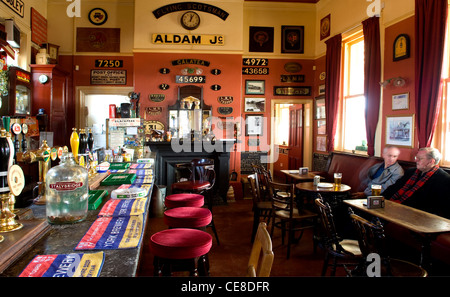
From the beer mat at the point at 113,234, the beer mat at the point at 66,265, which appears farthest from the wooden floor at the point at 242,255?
the beer mat at the point at 66,265

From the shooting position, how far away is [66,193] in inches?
56.0

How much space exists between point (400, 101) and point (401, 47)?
859 millimetres

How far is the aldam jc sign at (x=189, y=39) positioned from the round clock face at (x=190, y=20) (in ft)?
0.71

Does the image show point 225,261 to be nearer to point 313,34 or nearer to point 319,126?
point 319,126

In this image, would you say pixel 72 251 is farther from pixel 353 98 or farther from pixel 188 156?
pixel 353 98

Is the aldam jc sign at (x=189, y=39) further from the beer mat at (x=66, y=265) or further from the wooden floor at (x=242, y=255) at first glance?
the beer mat at (x=66, y=265)

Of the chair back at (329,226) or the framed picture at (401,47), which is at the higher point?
the framed picture at (401,47)

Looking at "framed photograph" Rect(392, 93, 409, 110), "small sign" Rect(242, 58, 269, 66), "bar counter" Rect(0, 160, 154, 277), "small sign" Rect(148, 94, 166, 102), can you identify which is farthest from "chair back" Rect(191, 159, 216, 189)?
"small sign" Rect(242, 58, 269, 66)

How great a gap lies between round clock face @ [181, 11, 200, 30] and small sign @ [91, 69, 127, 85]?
81.6 inches

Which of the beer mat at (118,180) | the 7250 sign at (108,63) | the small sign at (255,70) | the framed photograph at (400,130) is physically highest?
the 7250 sign at (108,63)

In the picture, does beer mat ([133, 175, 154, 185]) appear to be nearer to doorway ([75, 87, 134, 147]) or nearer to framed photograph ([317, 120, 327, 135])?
framed photograph ([317, 120, 327, 135])

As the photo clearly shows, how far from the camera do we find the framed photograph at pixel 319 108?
7.65 meters

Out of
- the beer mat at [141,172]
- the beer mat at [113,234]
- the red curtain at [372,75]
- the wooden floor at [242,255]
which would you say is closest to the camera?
the beer mat at [113,234]

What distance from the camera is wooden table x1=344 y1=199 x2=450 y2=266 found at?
256 cm
